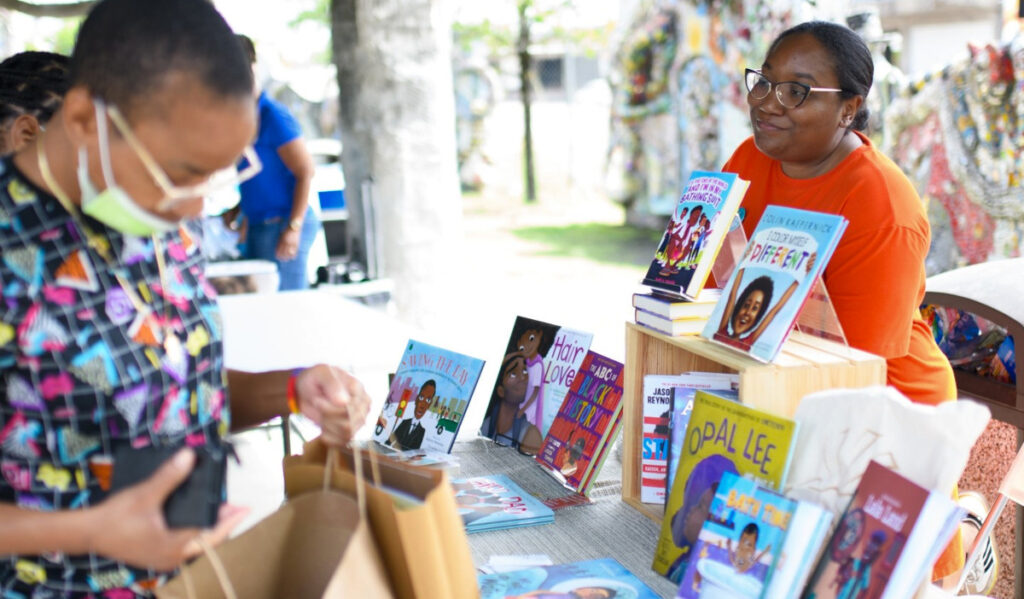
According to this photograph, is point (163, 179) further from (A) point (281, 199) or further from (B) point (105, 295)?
(A) point (281, 199)

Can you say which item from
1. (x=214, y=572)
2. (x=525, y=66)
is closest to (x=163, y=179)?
(x=214, y=572)

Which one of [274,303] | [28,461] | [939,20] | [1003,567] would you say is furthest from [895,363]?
[939,20]

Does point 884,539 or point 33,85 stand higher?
point 33,85

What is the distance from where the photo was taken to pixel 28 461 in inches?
45.5

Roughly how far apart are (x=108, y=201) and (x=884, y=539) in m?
1.11

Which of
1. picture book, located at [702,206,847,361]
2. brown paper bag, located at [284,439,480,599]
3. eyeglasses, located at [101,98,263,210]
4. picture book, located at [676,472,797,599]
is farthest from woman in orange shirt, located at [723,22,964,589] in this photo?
eyeglasses, located at [101,98,263,210]

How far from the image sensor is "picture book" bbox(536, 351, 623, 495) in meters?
2.03

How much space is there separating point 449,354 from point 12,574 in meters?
1.21

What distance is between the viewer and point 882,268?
1882 millimetres

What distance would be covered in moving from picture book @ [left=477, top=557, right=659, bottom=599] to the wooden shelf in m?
0.29

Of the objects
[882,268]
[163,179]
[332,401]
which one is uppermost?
[163,179]

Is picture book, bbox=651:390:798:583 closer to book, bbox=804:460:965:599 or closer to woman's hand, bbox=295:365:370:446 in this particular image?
book, bbox=804:460:965:599

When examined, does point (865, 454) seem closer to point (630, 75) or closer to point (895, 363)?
point (895, 363)

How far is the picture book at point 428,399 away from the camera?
219 cm
